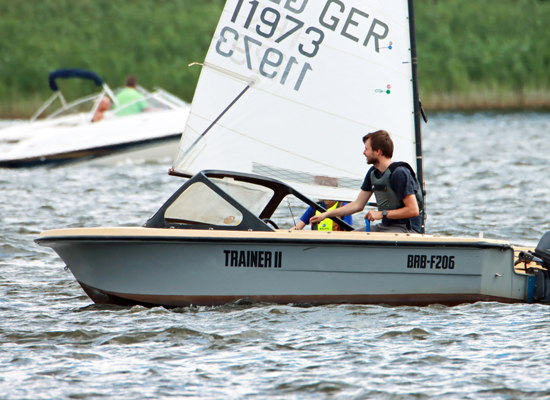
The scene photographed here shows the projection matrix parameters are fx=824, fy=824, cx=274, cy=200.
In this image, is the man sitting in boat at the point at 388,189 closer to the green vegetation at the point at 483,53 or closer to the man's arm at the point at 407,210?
the man's arm at the point at 407,210

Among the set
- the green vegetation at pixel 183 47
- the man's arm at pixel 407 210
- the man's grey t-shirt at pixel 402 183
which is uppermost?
the green vegetation at pixel 183 47

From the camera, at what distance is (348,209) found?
21.4ft

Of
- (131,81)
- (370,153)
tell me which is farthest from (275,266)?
(131,81)

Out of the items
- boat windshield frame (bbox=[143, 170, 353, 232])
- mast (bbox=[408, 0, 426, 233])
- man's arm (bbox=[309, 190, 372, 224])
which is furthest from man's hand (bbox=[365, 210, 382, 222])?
mast (bbox=[408, 0, 426, 233])

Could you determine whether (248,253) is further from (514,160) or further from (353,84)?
(514,160)

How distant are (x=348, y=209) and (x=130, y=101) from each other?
1063 centimetres

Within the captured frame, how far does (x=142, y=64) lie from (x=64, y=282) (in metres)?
20.5

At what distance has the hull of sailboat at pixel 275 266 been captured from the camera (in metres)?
5.93

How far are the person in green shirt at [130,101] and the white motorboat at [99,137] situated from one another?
6 centimetres

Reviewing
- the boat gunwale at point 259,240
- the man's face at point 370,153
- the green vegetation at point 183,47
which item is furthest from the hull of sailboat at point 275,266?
the green vegetation at point 183,47

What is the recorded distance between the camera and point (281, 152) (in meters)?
7.39

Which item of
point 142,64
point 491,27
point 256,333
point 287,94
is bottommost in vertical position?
point 256,333

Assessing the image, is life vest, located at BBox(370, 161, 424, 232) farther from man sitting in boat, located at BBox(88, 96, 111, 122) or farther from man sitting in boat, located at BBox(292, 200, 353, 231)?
man sitting in boat, located at BBox(88, 96, 111, 122)

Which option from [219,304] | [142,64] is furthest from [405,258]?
[142,64]
